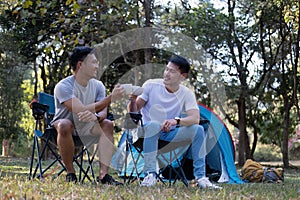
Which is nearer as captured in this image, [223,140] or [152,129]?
[152,129]

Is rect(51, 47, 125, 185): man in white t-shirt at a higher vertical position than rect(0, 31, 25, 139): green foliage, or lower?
lower

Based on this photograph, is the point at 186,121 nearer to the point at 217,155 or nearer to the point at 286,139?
the point at 217,155

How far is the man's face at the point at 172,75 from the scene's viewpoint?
11.8ft

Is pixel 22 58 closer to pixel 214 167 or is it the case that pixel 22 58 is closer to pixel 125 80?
pixel 125 80

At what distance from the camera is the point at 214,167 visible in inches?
204

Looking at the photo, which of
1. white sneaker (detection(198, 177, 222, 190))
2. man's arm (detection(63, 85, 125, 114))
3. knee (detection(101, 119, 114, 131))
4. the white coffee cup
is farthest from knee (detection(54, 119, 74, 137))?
white sneaker (detection(198, 177, 222, 190))

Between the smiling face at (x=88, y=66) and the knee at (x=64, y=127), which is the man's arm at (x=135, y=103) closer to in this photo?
the smiling face at (x=88, y=66)

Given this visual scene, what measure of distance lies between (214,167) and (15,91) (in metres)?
8.39

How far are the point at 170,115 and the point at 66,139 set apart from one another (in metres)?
0.86

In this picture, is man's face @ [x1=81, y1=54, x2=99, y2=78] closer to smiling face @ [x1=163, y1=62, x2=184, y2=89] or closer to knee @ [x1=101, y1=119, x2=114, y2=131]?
knee @ [x1=101, y1=119, x2=114, y2=131]

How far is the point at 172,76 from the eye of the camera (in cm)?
362

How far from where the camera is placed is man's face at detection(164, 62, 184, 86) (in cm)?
360

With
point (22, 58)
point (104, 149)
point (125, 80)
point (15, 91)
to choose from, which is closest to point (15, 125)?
point (15, 91)

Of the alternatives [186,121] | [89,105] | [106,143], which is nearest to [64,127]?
[89,105]
